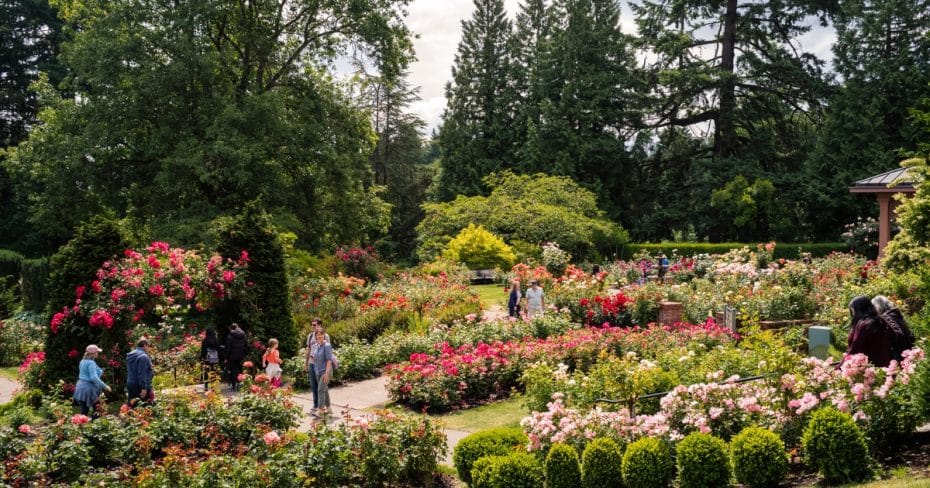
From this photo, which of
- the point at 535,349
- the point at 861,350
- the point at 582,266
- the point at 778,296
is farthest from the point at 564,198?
the point at 861,350

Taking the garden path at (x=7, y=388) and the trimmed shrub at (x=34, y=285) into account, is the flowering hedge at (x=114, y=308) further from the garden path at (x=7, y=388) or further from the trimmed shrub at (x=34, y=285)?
the trimmed shrub at (x=34, y=285)

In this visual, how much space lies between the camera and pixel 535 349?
39.5 feet

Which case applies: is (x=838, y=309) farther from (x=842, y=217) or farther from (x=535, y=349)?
(x=842, y=217)

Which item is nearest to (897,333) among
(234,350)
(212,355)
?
(234,350)

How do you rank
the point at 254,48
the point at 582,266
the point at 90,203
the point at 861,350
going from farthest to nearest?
the point at 582,266, the point at 254,48, the point at 90,203, the point at 861,350

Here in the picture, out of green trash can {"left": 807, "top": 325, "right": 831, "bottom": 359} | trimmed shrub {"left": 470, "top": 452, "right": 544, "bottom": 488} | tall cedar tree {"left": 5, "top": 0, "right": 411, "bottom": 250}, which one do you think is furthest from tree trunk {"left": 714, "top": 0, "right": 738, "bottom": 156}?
trimmed shrub {"left": 470, "top": 452, "right": 544, "bottom": 488}

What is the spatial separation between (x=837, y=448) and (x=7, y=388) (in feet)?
52.3

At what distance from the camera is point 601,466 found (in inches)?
257

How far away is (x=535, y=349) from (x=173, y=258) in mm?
6420

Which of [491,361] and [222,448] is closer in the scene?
[222,448]

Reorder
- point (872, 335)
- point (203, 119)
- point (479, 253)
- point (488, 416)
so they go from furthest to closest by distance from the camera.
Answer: point (479, 253)
point (203, 119)
point (488, 416)
point (872, 335)

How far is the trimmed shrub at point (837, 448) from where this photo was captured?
19.6 feet

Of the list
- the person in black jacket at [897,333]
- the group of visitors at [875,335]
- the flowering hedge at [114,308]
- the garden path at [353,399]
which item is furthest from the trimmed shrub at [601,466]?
the flowering hedge at [114,308]

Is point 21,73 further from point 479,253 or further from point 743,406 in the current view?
point 743,406
